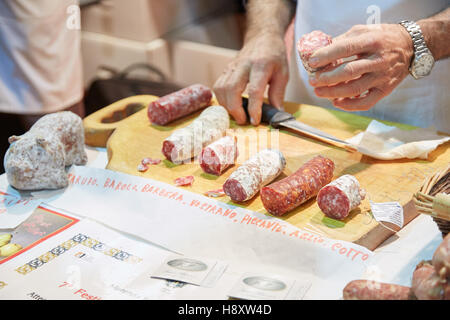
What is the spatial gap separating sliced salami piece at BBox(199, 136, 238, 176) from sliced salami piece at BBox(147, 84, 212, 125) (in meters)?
0.36

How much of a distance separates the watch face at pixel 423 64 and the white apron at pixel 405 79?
293 millimetres

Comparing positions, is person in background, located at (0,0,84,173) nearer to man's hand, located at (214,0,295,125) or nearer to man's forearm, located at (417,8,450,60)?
man's hand, located at (214,0,295,125)

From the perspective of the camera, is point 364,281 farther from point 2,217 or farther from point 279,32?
point 279,32

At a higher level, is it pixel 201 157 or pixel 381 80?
pixel 381 80

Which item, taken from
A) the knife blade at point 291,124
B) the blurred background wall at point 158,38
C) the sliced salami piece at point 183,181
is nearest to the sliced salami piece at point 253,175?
the sliced salami piece at point 183,181

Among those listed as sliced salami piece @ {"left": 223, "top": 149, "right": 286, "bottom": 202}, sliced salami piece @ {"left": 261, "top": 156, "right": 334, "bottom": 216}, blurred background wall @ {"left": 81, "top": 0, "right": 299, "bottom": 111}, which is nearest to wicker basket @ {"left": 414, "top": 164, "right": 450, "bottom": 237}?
sliced salami piece @ {"left": 261, "top": 156, "right": 334, "bottom": 216}

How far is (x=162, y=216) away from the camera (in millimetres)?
1506

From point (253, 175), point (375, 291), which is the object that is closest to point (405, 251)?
point (375, 291)

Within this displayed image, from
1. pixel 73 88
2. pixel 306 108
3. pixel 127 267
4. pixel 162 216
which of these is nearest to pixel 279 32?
pixel 306 108

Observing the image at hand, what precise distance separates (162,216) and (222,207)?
175mm

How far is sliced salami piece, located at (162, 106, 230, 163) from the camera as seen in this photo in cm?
176

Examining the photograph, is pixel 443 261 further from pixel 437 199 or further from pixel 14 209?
pixel 14 209

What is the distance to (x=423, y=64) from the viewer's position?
5.46 ft

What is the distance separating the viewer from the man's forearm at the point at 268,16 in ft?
7.42
